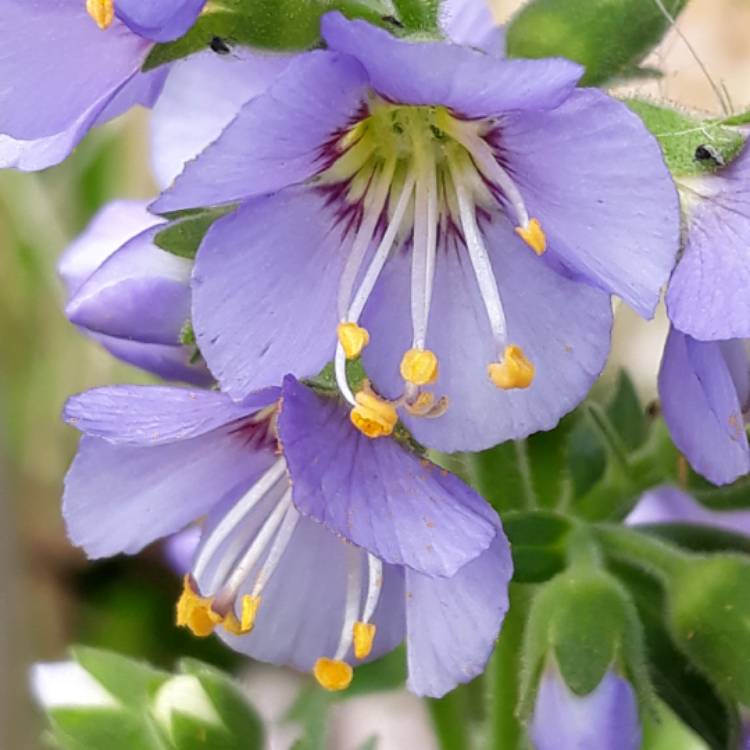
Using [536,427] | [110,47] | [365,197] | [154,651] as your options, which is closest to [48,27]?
[110,47]

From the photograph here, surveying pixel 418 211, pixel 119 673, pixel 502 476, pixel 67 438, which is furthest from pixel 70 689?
pixel 67 438

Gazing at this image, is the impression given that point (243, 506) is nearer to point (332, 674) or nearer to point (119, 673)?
point (332, 674)

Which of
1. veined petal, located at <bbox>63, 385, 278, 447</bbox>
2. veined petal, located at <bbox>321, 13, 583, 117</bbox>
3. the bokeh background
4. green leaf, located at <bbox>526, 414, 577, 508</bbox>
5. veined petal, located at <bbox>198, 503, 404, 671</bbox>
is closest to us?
veined petal, located at <bbox>321, 13, 583, 117</bbox>

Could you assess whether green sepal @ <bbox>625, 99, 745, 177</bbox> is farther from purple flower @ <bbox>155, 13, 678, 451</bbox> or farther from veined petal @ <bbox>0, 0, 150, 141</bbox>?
veined petal @ <bbox>0, 0, 150, 141</bbox>

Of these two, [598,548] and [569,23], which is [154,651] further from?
[569,23]

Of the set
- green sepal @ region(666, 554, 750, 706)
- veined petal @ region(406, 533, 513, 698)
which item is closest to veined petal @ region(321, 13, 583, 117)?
veined petal @ region(406, 533, 513, 698)

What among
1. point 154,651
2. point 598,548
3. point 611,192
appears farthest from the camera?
point 154,651
